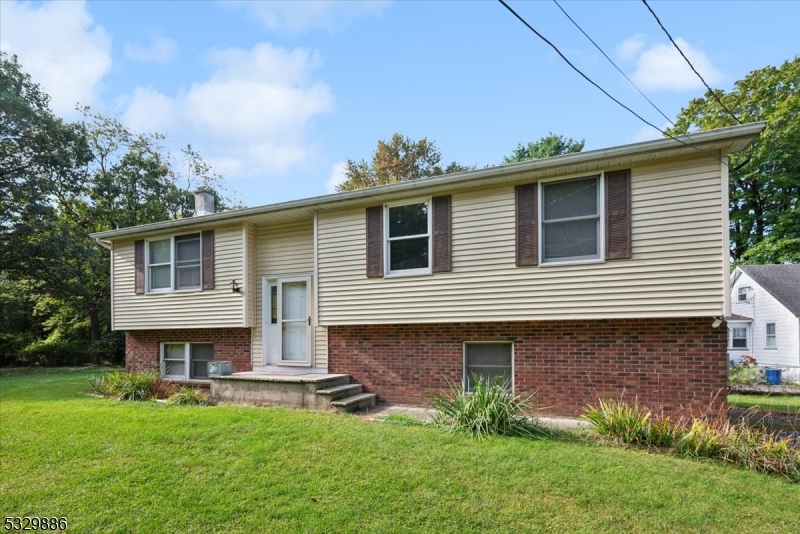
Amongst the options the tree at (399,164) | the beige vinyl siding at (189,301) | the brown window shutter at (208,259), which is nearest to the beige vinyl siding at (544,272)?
the beige vinyl siding at (189,301)

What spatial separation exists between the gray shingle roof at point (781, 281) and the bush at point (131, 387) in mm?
22599

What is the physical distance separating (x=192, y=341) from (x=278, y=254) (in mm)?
3180

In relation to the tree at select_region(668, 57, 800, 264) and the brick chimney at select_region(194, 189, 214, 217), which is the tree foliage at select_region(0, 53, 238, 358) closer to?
the brick chimney at select_region(194, 189, 214, 217)

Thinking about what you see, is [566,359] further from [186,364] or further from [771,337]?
[771,337]

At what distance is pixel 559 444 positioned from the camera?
4.98 m

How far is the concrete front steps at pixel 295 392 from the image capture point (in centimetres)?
700

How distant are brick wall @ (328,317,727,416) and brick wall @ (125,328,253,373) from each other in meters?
2.38

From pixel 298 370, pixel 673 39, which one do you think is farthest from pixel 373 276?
pixel 673 39

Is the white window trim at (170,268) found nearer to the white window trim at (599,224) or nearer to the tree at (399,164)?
the white window trim at (599,224)

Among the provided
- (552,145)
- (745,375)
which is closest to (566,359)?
(745,375)

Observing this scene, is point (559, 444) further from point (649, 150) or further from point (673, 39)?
point (673, 39)

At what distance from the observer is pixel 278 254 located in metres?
9.23

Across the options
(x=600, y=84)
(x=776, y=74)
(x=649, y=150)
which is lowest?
(x=649, y=150)

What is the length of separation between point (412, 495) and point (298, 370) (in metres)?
5.39
